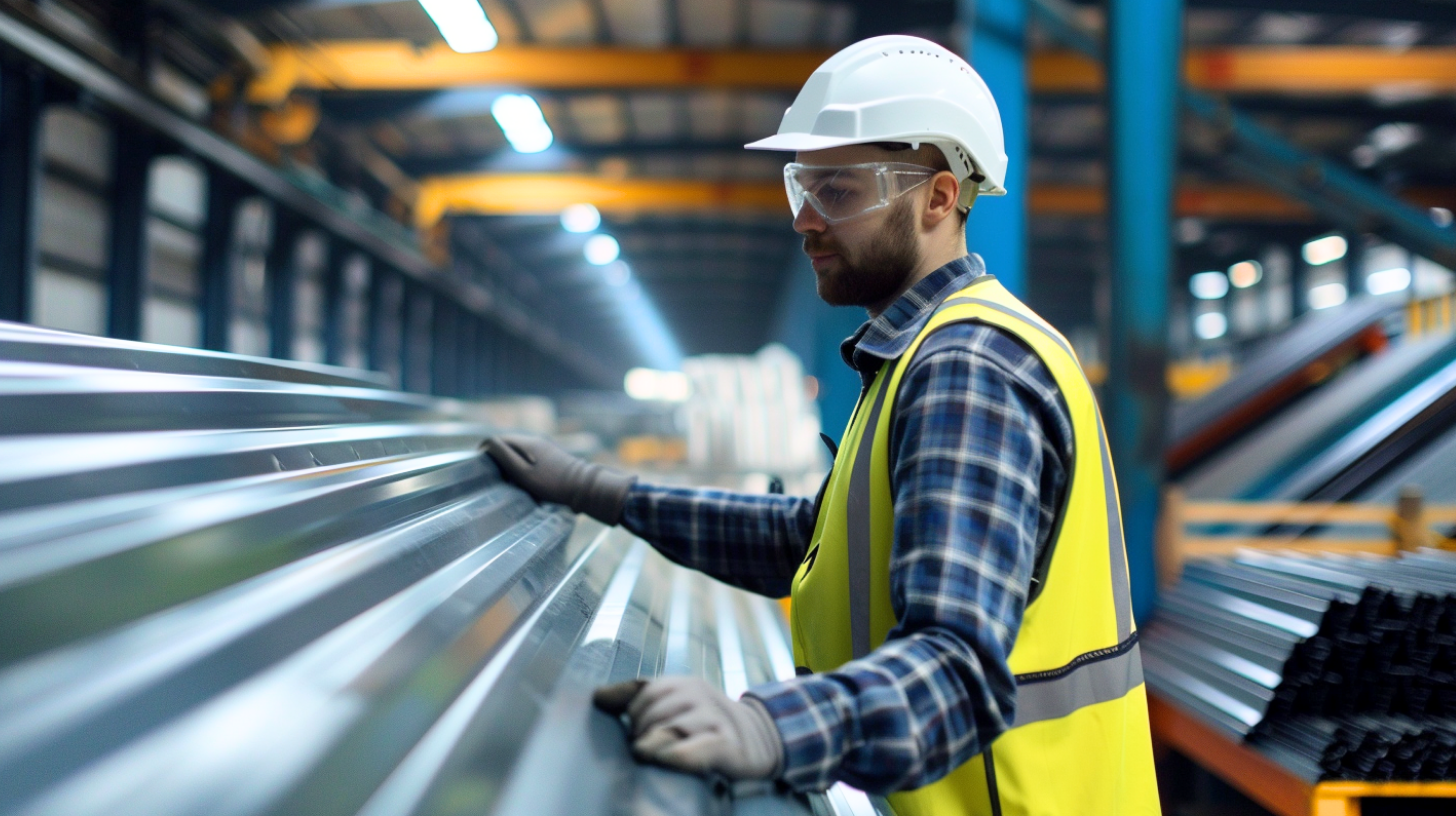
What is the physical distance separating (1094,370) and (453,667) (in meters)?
14.0

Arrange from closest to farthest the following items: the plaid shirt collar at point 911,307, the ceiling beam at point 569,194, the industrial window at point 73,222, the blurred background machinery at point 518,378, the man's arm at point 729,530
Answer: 1. the blurred background machinery at point 518,378
2. the plaid shirt collar at point 911,307
3. the man's arm at point 729,530
4. the industrial window at point 73,222
5. the ceiling beam at point 569,194

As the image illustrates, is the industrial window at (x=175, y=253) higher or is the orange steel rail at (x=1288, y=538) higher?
the industrial window at (x=175, y=253)

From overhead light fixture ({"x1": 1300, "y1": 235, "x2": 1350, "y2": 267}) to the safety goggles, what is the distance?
17715 millimetres

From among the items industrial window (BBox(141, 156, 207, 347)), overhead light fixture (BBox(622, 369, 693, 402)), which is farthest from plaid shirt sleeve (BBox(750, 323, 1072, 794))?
overhead light fixture (BBox(622, 369, 693, 402))

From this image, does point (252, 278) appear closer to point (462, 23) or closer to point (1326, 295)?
point (462, 23)

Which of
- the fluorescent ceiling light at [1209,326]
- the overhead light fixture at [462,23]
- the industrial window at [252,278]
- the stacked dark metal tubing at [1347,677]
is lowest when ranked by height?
the stacked dark metal tubing at [1347,677]

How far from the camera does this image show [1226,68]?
336 inches

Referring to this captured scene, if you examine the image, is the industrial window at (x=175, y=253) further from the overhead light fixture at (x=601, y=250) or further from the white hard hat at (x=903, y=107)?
the overhead light fixture at (x=601, y=250)

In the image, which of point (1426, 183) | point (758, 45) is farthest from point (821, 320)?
point (1426, 183)

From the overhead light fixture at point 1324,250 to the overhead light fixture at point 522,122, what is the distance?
13.2m

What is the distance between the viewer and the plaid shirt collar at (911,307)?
1.44 metres

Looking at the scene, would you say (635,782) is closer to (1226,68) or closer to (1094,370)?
(1226,68)

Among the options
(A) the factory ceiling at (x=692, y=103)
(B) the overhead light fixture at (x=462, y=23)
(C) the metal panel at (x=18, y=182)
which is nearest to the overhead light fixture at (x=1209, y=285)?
(A) the factory ceiling at (x=692, y=103)

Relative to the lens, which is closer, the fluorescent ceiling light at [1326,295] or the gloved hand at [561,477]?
the gloved hand at [561,477]
